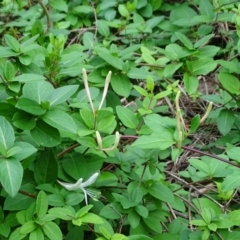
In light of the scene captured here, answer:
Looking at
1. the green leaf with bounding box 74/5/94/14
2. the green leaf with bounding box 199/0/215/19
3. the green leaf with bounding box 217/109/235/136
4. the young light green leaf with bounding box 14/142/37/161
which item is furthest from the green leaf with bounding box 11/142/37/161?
the green leaf with bounding box 74/5/94/14

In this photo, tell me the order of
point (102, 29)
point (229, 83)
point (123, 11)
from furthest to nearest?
point (123, 11), point (102, 29), point (229, 83)

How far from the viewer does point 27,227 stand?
1.25 metres

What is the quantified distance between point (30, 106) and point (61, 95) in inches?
3.5

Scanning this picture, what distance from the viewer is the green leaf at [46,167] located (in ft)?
4.68

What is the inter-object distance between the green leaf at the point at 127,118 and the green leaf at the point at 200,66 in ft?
1.16

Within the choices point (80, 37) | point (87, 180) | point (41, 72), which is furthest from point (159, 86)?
point (87, 180)

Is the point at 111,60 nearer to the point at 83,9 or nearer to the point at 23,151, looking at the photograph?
the point at 23,151

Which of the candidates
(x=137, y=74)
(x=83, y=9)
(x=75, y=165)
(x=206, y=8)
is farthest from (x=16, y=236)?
(x=83, y=9)

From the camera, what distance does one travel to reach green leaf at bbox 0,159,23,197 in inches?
43.7

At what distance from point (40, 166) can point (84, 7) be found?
1.54m

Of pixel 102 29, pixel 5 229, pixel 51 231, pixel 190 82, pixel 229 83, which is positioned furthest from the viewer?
pixel 102 29

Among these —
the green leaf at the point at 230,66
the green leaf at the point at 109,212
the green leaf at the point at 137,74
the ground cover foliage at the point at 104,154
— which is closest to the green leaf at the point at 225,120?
the ground cover foliage at the point at 104,154

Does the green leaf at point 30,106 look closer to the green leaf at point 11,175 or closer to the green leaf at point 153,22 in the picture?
the green leaf at point 11,175

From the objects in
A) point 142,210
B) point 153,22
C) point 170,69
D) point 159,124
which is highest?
point 159,124
